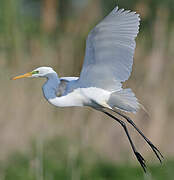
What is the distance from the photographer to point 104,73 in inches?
161

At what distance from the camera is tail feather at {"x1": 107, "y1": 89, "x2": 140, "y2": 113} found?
13.3ft

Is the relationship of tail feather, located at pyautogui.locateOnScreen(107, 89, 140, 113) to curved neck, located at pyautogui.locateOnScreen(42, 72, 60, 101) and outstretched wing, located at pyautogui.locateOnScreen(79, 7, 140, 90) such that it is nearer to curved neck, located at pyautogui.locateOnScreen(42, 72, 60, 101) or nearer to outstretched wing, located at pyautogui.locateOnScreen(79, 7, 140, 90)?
outstretched wing, located at pyautogui.locateOnScreen(79, 7, 140, 90)

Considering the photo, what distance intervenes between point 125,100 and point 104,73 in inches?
8.7

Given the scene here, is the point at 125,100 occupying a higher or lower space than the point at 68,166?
higher

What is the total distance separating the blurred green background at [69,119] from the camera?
20.8 ft

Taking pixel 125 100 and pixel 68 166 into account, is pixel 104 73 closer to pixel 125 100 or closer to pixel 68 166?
pixel 125 100

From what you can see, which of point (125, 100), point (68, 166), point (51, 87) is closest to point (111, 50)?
point (125, 100)

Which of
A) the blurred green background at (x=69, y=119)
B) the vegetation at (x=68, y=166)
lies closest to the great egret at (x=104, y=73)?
the blurred green background at (x=69, y=119)

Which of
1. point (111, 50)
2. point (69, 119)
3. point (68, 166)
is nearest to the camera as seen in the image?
point (111, 50)

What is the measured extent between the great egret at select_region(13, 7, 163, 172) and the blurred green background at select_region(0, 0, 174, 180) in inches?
77.6

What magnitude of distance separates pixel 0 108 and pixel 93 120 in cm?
102

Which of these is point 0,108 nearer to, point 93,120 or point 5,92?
point 5,92

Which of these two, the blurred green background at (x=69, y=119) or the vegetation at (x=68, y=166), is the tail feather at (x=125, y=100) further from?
the vegetation at (x=68, y=166)

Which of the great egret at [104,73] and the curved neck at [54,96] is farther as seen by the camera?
the curved neck at [54,96]
